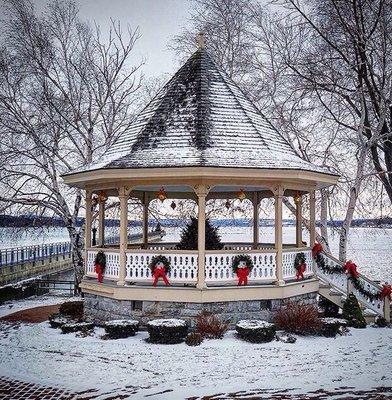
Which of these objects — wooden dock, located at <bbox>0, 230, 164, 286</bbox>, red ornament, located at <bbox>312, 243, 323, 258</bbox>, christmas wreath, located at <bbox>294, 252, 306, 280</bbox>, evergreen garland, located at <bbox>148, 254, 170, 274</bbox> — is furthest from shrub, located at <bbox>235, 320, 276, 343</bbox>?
wooden dock, located at <bbox>0, 230, 164, 286</bbox>

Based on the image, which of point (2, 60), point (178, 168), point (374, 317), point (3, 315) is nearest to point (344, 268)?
point (374, 317)

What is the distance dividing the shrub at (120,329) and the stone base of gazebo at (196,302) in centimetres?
83

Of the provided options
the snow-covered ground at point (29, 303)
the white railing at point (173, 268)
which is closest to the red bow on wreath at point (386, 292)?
the white railing at point (173, 268)

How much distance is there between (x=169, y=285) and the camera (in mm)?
12914

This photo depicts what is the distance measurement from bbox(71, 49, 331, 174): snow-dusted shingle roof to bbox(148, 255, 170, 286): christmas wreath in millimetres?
2546

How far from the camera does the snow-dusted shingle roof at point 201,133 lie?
491 inches

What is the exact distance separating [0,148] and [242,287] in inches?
532

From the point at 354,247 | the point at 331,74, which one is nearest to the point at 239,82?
the point at 331,74

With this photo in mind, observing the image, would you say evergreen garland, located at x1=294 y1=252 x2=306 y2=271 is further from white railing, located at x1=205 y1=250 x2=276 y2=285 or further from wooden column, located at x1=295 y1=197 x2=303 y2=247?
wooden column, located at x1=295 y1=197 x2=303 y2=247

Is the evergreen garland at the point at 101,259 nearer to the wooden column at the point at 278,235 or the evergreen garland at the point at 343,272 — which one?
the wooden column at the point at 278,235

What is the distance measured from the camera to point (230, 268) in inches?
499

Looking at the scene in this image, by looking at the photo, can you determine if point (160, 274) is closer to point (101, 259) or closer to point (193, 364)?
point (101, 259)

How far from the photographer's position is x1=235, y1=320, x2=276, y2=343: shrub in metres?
11.0

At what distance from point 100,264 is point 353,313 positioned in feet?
24.4
